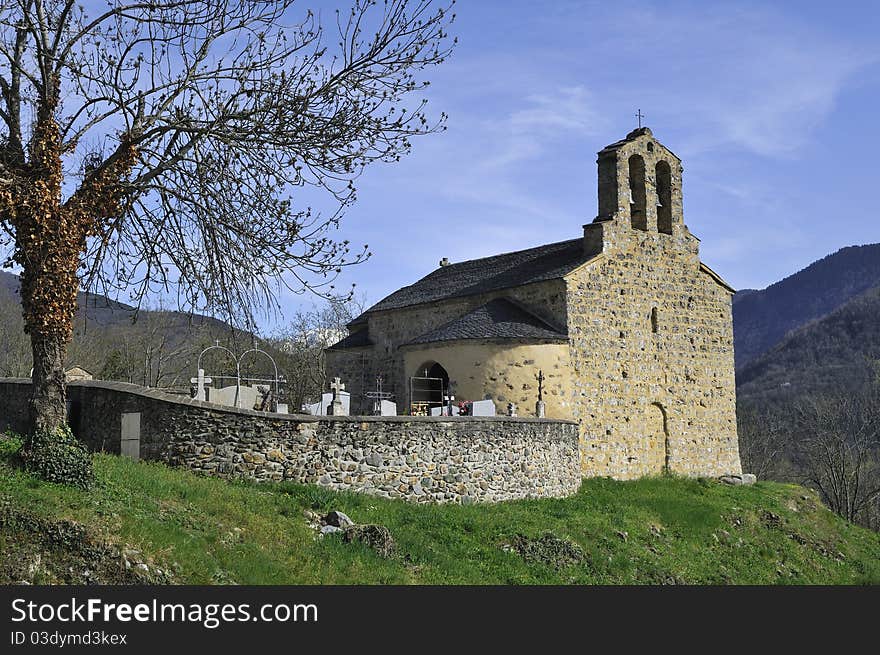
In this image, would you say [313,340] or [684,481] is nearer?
[684,481]

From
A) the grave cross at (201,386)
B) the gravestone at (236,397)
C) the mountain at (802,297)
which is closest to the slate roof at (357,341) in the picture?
the gravestone at (236,397)

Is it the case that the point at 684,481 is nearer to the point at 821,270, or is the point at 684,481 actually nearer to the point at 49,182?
the point at 49,182

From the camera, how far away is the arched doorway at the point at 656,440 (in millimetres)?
29141

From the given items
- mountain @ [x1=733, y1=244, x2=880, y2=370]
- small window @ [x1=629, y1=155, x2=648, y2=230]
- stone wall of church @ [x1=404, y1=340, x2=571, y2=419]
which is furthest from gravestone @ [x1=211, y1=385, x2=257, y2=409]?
mountain @ [x1=733, y1=244, x2=880, y2=370]

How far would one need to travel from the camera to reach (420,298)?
33406mm

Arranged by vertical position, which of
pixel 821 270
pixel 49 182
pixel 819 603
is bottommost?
pixel 819 603

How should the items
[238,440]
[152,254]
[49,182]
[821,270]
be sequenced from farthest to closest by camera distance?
[821,270] → [238,440] → [152,254] → [49,182]

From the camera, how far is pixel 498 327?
26844 millimetres

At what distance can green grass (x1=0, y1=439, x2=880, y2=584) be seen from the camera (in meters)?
12.2

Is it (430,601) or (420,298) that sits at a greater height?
(420,298)

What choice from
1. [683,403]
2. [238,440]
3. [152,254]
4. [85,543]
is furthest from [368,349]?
[85,543]

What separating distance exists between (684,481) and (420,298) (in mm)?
11751

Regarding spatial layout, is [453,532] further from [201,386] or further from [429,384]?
[429,384]

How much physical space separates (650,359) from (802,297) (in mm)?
108098
